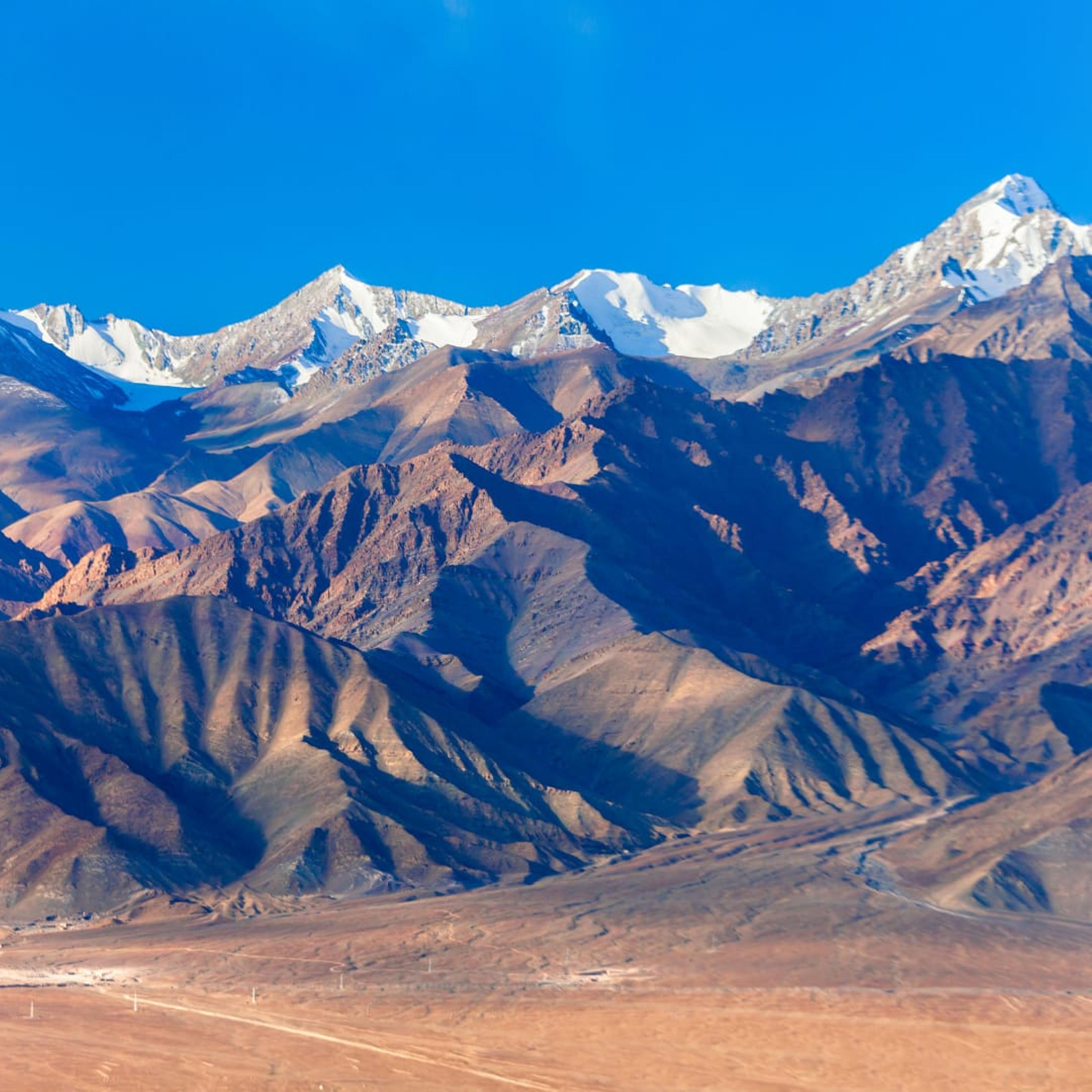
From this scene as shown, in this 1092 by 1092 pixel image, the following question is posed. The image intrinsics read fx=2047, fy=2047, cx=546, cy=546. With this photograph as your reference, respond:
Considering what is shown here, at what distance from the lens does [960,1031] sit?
15962cm

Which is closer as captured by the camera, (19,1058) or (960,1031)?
(19,1058)

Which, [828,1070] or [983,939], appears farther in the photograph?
[983,939]

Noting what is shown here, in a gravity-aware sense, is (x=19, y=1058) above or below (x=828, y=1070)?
above

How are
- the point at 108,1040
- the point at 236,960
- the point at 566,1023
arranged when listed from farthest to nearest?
the point at 236,960
the point at 566,1023
the point at 108,1040

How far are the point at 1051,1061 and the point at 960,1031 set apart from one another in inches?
450

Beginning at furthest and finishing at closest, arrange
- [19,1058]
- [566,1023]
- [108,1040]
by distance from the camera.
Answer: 1. [566,1023]
2. [108,1040]
3. [19,1058]

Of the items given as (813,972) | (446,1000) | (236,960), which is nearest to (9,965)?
(236,960)

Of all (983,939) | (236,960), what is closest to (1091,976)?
(983,939)

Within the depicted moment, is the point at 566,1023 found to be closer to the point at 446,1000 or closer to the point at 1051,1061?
the point at 446,1000

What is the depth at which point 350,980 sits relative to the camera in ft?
609

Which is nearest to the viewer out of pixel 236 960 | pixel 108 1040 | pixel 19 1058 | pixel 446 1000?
pixel 19 1058

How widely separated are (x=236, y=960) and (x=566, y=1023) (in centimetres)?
4520

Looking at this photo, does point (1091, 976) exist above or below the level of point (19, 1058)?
below

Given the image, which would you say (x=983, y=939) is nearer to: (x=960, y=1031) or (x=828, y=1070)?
(x=960, y=1031)
